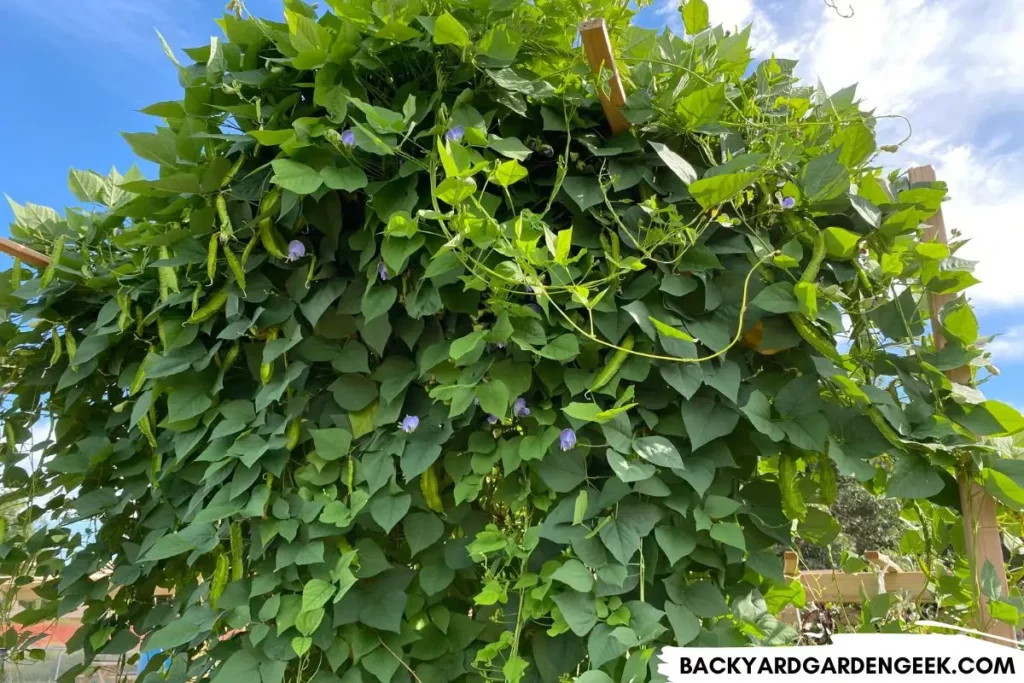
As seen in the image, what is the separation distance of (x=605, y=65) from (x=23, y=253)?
4.77ft

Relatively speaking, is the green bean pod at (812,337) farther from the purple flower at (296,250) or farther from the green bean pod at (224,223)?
the green bean pod at (224,223)

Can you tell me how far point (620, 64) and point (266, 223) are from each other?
2.40 ft

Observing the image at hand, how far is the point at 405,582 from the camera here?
1223 mm

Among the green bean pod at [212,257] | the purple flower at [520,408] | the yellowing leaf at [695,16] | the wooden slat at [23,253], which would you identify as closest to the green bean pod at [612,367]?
the purple flower at [520,408]

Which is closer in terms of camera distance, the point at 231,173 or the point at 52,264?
the point at 231,173

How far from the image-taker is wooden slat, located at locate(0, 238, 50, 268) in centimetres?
165

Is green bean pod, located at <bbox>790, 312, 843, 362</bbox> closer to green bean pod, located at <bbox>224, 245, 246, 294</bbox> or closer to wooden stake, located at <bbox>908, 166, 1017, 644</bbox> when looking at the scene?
wooden stake, located at <bbox>908, 166, 1017, 644</bbox>

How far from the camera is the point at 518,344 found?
3.65 ft

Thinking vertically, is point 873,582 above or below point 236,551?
below

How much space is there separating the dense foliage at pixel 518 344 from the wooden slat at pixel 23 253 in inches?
19.3

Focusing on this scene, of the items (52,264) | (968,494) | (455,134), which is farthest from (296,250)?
(968,494)

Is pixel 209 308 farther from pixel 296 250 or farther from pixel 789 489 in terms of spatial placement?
pixel 789 489

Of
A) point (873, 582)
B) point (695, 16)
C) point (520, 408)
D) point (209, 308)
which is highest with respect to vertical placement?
point (695, 16)

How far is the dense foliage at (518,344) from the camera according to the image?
111 cm
